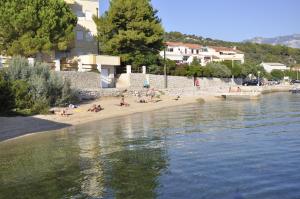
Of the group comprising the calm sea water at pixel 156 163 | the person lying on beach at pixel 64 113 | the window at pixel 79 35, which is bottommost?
the calm sea water at pixel 156 163

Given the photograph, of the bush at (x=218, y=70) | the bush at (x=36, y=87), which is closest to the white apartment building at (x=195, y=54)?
the bush at (x=218, y=70)

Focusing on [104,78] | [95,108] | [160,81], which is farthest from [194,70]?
[95,108]

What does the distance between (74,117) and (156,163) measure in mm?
20957

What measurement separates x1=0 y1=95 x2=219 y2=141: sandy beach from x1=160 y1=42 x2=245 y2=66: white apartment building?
196 feet

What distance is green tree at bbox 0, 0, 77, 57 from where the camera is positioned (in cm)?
5253

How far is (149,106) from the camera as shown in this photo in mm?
53500

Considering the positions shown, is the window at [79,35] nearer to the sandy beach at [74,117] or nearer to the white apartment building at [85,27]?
the white apartment building at [85,27]

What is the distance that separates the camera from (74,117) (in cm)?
3994

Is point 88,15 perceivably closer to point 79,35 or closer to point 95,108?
point 79,35

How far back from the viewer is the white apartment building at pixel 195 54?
121 meters

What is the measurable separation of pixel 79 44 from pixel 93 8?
5381 mm

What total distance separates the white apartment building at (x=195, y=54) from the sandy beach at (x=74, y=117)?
59.8 m

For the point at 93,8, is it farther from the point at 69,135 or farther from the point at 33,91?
the point at 69,135

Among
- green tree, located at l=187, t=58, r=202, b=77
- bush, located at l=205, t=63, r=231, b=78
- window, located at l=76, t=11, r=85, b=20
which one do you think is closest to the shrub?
window, located at l=76, t=11, r=85, b=20
